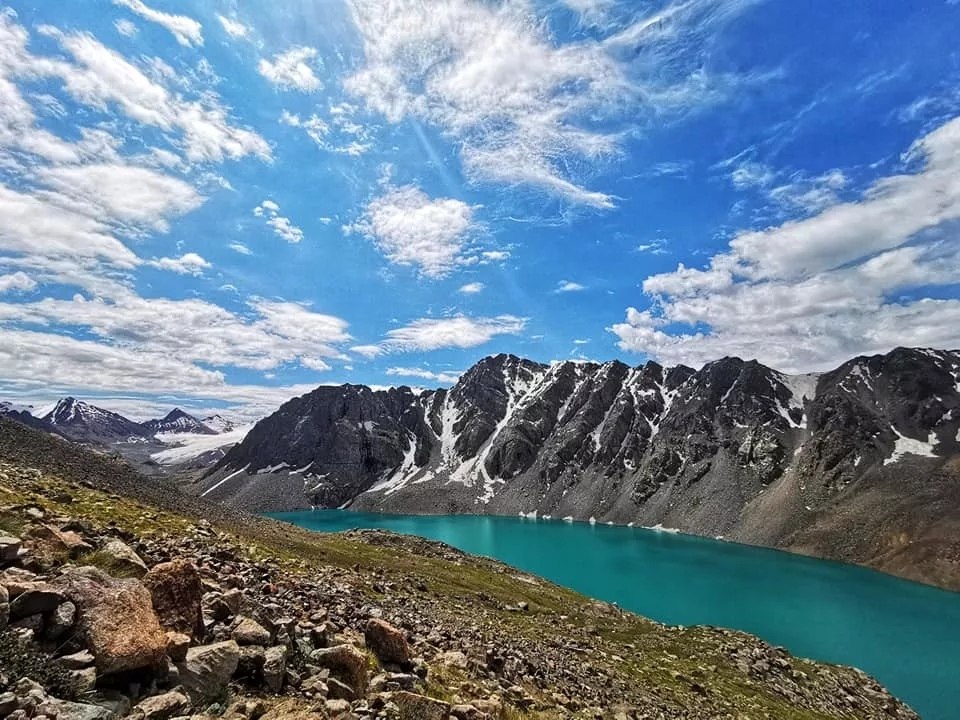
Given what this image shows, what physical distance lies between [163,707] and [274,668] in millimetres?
2658

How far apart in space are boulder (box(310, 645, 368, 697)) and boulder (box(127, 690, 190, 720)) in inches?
148

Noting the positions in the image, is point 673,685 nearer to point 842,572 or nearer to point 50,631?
point 50,631

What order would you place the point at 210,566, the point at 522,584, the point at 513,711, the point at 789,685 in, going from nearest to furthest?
the point at 513,711
the point at 210,566
the point at 789,685
the point at 522,584

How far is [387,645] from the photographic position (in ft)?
49.1

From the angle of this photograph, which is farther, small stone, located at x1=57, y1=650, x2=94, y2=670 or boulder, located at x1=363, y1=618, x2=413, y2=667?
boulder, located at x1=363, y1=618, x2=413, y2=667

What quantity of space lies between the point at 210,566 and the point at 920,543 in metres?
165

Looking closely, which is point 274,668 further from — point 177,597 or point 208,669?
point 177,597

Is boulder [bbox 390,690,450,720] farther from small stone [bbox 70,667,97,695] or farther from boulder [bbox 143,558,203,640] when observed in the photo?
small stone [bbox 70,667,97,695]

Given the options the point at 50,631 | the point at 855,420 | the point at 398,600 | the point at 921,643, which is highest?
the point at 855,420

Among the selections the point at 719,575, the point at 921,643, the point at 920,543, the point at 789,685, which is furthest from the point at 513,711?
the point at 920,543

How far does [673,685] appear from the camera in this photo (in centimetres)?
2933

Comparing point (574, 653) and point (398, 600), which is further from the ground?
point (398, 600)

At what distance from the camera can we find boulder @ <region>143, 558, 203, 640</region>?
11.2 m

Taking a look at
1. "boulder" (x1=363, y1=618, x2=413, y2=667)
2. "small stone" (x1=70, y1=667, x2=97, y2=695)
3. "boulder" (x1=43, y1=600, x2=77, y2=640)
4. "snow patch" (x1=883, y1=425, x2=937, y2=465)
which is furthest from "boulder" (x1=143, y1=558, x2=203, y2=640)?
"snow patch" (x1=883, y1=425, x2=937, y2=465)
